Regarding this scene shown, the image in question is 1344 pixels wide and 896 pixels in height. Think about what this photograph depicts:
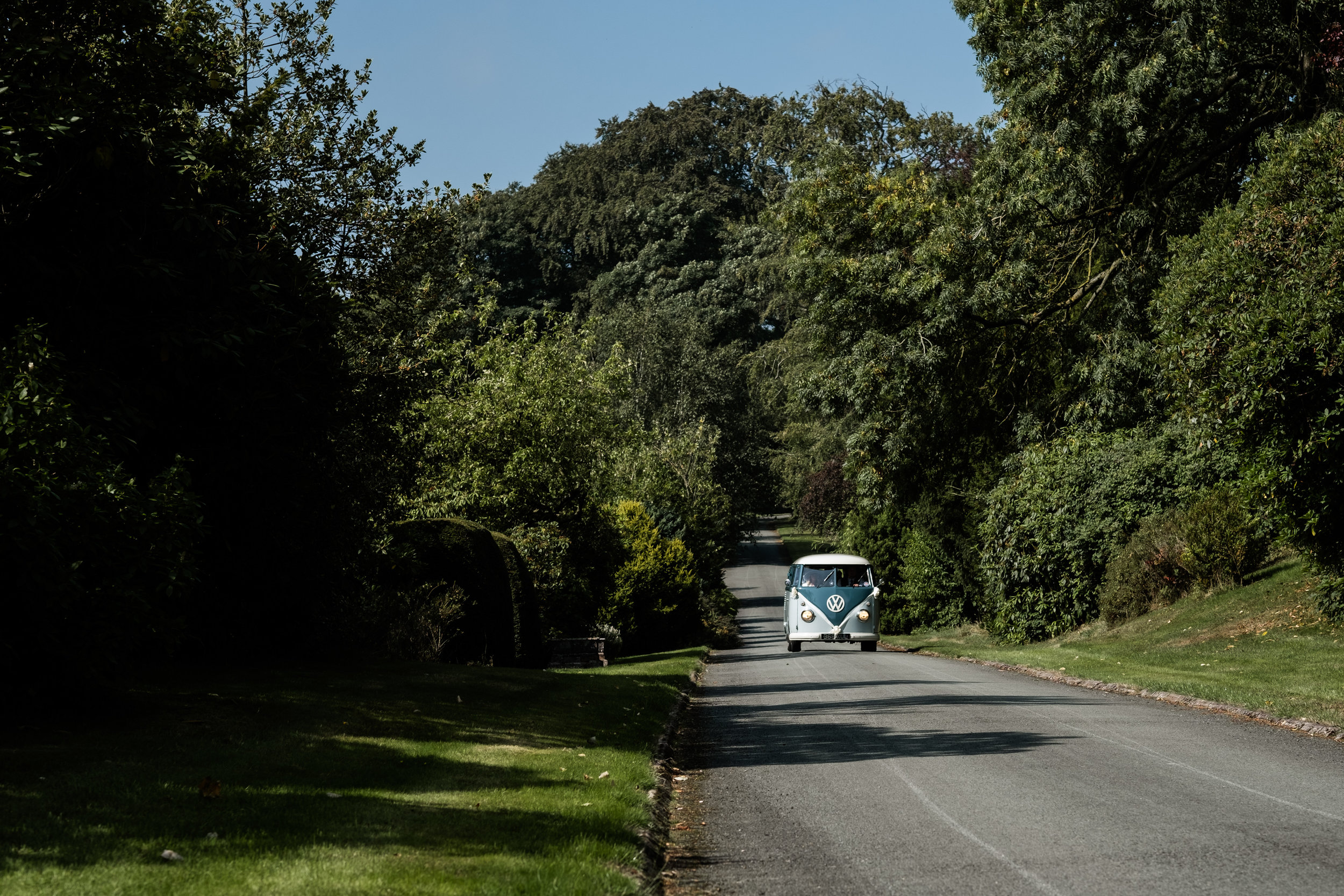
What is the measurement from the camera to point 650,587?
35719 millimetres

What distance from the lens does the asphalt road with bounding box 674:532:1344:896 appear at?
21.7 ft

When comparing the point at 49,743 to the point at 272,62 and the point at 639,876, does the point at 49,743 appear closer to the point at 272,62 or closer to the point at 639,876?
the point at 639,876

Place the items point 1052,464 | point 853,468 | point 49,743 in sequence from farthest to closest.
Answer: point 853,468, point 1052,464, point 49,743

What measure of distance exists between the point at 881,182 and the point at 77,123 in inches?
1040

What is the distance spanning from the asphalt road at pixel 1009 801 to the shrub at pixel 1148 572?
10987 millimetres

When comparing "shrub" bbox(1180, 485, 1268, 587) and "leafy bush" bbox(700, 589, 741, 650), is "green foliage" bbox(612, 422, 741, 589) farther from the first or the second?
"shrub" bbox(1180, 485, 1268, 587)

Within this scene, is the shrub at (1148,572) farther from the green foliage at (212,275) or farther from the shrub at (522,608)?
the green foliage at (212,275)

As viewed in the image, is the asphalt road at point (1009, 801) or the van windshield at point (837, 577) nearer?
the asphalt road at point (1009, 801)

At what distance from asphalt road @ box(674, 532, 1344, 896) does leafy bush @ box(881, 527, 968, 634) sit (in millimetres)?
24183

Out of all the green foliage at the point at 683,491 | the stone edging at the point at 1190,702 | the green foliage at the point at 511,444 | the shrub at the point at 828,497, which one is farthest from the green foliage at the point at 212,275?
the shrub at the point at 828,497

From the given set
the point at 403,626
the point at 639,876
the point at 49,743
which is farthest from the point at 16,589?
the point at 403,626

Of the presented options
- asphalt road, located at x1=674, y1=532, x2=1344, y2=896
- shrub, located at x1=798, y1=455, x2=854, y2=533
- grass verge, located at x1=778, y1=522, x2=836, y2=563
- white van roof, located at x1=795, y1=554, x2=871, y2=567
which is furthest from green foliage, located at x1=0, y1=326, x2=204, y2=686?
grass verge, located at x1=778, y1=522, x2=836, y2=563

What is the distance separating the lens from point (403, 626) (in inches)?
760

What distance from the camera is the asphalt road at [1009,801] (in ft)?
21.7
